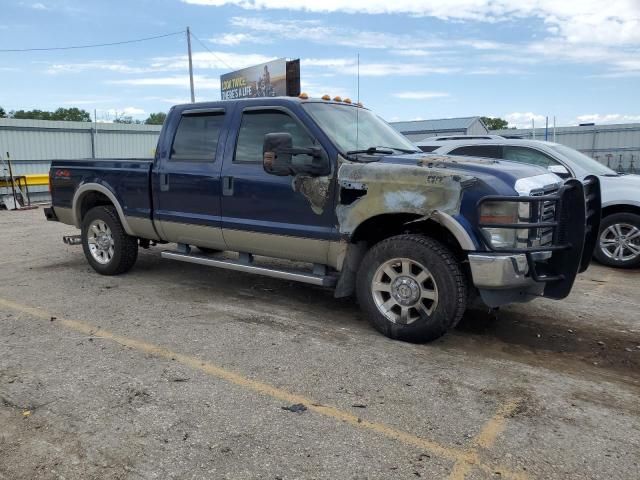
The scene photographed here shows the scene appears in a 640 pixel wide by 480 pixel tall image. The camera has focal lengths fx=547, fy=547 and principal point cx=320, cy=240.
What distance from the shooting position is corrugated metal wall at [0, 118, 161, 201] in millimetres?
19062

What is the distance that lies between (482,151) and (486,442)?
19.4 ft

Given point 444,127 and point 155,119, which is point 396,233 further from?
point 155,119

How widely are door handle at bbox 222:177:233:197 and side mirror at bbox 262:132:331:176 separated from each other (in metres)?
0.61

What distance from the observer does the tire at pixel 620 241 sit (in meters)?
7.44

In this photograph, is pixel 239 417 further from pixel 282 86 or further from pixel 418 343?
pixel 282 86

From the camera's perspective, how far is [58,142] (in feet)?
Answer: 67.6

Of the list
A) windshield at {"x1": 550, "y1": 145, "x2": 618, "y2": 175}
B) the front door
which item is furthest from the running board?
windshield at {"x1": 550, "y1": 145, "x2": 618, "y2": 175}

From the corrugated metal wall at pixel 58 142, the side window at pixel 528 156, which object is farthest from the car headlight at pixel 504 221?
the corrugated metal wall at pixel 58 142

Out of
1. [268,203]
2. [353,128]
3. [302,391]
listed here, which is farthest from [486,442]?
[353,128]

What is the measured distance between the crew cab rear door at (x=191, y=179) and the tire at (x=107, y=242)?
2.48ft

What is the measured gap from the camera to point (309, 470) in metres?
2.75

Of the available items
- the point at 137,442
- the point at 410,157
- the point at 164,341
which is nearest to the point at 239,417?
the point at 137,442

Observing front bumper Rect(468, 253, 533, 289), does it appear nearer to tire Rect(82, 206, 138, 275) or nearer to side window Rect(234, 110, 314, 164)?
side window Rect(234, 110, 314, 164)

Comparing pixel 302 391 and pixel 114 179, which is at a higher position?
pixel 114 179
